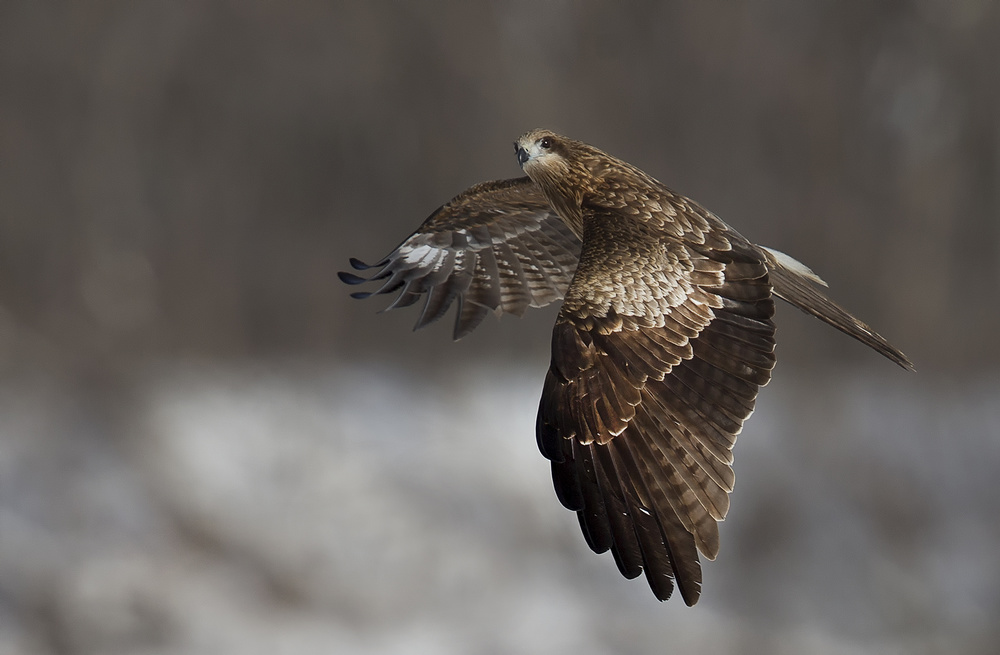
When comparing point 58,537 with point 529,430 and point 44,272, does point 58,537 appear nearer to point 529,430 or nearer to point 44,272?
point 44,272

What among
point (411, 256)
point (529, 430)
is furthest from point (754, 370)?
point (529, 430)

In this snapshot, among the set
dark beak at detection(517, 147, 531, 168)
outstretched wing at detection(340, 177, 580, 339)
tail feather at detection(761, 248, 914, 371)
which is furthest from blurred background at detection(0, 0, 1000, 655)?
tail feather at detection(761, 248, 914, 371)

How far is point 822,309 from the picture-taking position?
8.73 ft

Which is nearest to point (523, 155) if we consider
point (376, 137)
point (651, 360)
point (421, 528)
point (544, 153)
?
point (544, 153)

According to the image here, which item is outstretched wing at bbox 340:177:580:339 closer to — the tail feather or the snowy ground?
the tail feather

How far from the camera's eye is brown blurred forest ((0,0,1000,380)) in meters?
6.59

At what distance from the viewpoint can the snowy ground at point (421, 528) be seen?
6.35 m

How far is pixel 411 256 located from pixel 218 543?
3819 mm

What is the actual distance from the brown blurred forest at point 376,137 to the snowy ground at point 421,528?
427 mm

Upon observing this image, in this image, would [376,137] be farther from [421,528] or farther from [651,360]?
[651,360]

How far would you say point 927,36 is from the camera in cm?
727

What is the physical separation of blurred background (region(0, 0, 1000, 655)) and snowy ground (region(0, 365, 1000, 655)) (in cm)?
2

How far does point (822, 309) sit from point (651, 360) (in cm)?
61

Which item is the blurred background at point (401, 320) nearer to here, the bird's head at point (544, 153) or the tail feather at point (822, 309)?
the bird's head at point (544, 153)
